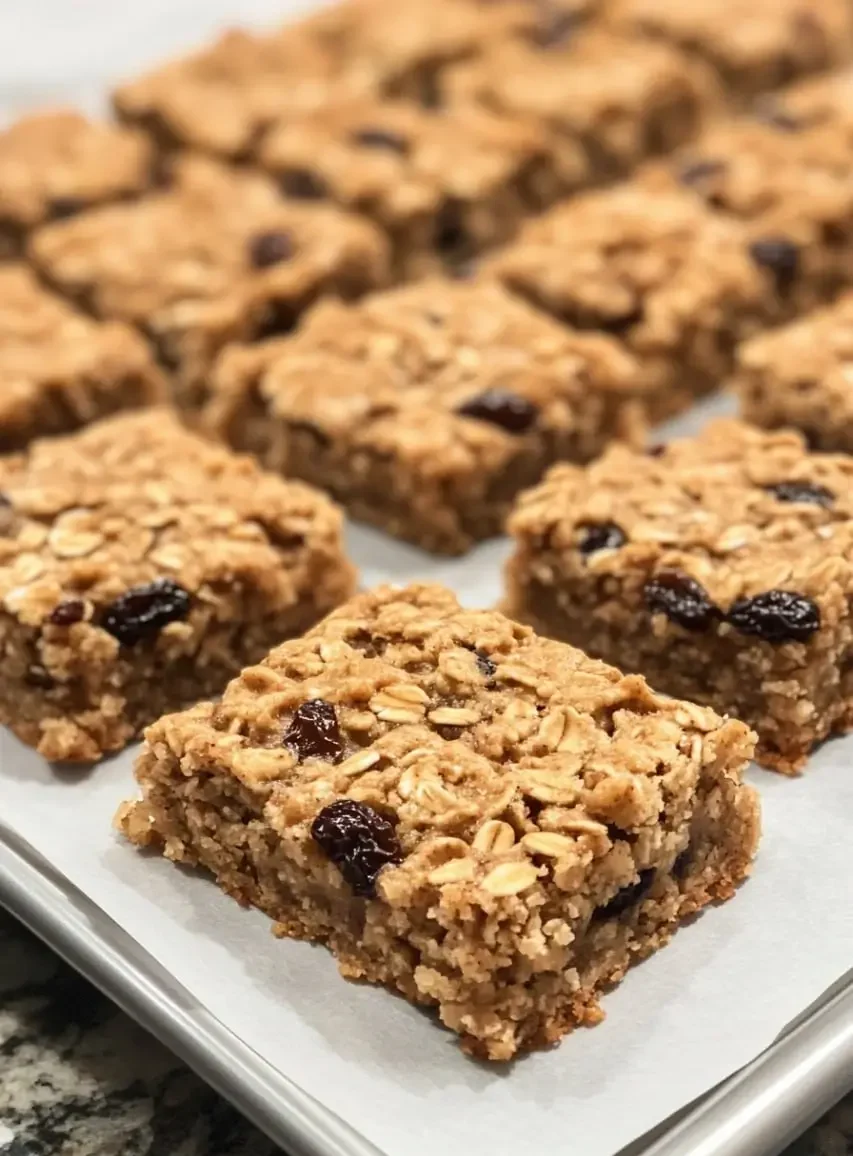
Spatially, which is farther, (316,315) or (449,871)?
(316,315)

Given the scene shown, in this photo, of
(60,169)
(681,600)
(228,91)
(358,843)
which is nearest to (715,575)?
(681,600)

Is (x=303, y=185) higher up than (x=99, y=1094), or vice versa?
(x=303, y=185)

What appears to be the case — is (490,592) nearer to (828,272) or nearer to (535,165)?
(828,272)

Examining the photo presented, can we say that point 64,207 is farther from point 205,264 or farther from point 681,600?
point 681,600

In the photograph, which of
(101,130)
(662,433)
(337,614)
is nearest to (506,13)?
(101,130)

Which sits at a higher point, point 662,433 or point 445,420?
A: point 445,420

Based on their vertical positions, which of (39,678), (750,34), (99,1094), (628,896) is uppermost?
(750,34)

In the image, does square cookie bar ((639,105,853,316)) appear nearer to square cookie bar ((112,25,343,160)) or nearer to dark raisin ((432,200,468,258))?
dark raisin ((432,200,468,258))
